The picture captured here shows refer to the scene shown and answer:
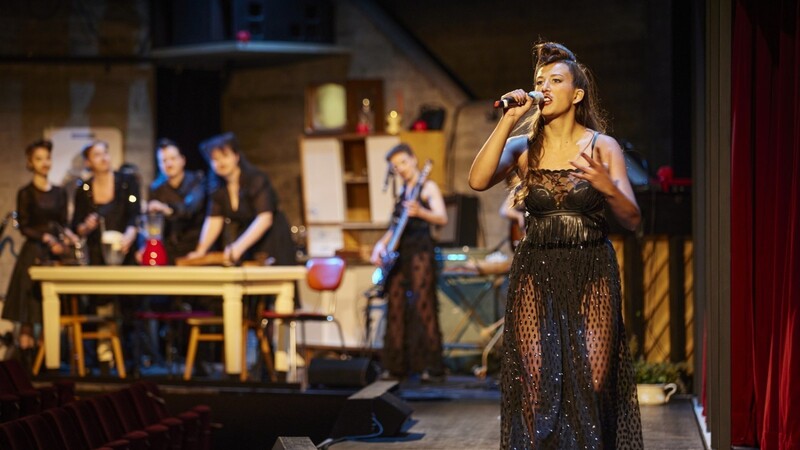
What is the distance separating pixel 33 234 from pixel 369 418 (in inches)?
171

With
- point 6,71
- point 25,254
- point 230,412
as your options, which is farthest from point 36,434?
point 6,71

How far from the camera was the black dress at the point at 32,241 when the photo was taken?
924 centimetres

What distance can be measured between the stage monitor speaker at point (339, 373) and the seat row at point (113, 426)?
140cm

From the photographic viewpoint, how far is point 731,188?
16.9 feet

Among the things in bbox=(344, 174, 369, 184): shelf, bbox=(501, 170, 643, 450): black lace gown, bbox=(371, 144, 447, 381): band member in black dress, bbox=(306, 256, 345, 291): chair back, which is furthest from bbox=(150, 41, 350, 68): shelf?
bbox=(501, 170, 643, 450): black lace gown

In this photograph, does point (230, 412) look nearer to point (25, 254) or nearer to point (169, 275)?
point (169, 275)

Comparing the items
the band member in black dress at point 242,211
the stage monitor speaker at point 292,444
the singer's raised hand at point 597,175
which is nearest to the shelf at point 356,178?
the band member in black dress at point 242,211

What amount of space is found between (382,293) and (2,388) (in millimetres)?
3024

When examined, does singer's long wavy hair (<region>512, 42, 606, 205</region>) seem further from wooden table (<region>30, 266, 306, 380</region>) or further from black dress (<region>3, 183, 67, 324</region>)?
black dress (<region>3, 183, 67, 324</region>)

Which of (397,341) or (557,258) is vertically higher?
(557,258)

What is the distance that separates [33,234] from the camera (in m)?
9.33

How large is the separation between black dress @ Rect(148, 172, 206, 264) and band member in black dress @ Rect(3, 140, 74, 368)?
0.76 meters

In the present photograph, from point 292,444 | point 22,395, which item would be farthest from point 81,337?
point 292,444

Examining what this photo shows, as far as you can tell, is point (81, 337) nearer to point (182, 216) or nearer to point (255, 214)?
point (182, 216)
